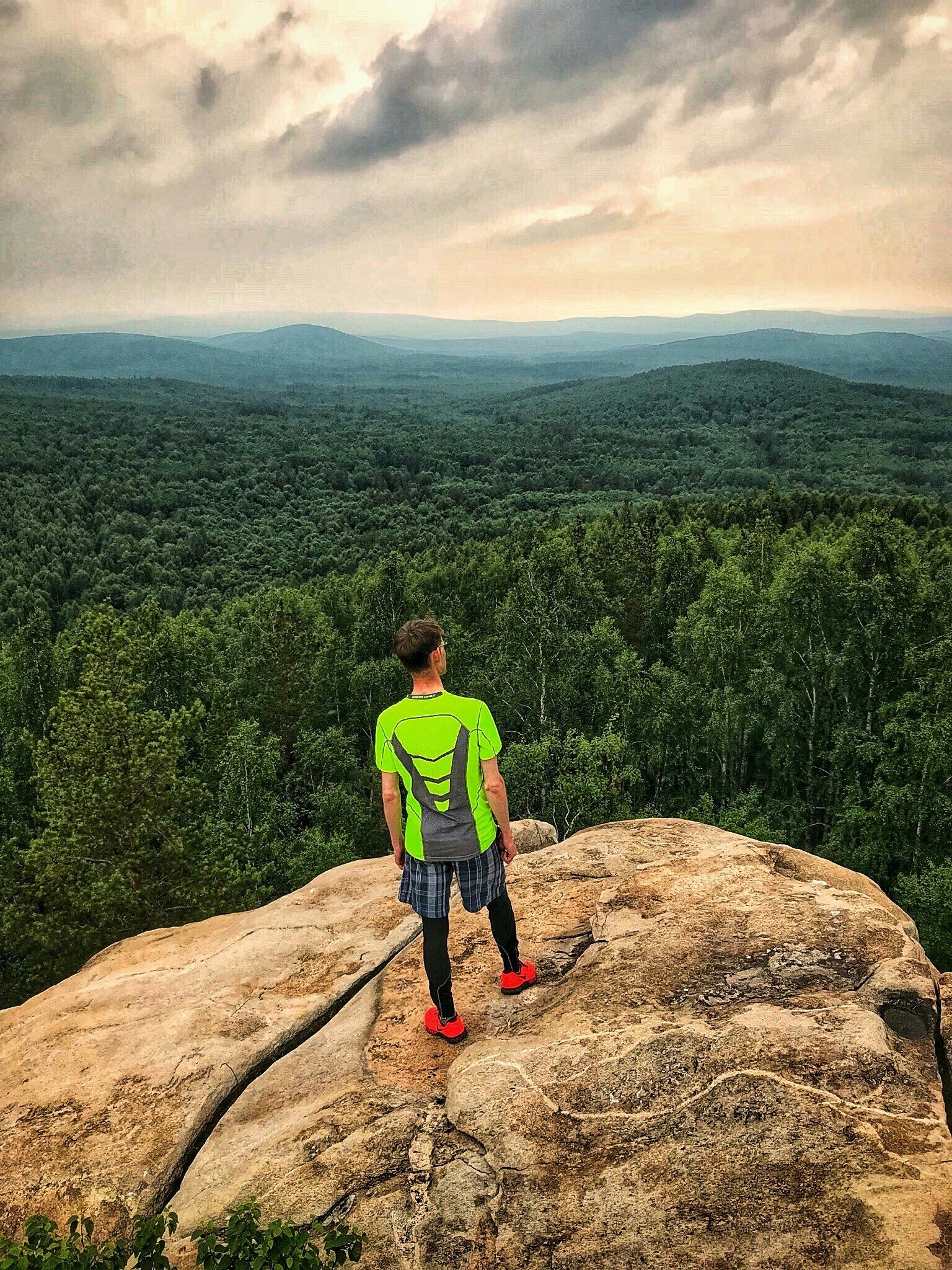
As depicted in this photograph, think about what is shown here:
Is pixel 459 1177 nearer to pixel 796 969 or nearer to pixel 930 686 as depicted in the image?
pixel 796 969

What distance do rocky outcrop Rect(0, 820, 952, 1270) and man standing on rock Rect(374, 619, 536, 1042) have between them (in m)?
1.20

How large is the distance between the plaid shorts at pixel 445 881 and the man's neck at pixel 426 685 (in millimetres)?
1590

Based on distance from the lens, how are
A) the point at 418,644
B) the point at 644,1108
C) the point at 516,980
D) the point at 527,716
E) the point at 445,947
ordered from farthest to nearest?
the point at 527,716 < the point at 516,980 < the point at 445,947 < the point at 418,644 < the point at 644,1108

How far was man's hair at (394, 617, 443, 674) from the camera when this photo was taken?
20.2 ft

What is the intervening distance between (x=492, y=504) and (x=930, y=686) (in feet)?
450

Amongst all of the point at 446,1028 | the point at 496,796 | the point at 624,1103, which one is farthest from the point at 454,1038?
the point at 496,796

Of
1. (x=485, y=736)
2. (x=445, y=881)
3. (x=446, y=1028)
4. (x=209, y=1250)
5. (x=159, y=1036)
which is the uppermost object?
(x=485, y=736)

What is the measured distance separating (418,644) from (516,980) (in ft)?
13.3

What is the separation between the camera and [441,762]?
6.30 metres

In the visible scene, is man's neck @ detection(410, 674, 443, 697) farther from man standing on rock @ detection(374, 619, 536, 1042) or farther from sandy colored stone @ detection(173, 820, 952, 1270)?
sandy colored stone @ detection(173, 820, 952, 1270)

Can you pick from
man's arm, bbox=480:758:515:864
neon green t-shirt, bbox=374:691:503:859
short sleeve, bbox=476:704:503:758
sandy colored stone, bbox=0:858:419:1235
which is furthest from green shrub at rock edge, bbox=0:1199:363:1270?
short sleeve, bbox=476:704:503:758

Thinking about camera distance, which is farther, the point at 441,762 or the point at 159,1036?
the point at 159,1036

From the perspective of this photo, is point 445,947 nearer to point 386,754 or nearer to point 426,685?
point 386,754

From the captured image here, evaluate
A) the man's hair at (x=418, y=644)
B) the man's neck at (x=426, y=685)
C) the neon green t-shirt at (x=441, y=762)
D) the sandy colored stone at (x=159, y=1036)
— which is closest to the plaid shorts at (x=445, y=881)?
the neon green t-shirt at (x=441, y=762)
